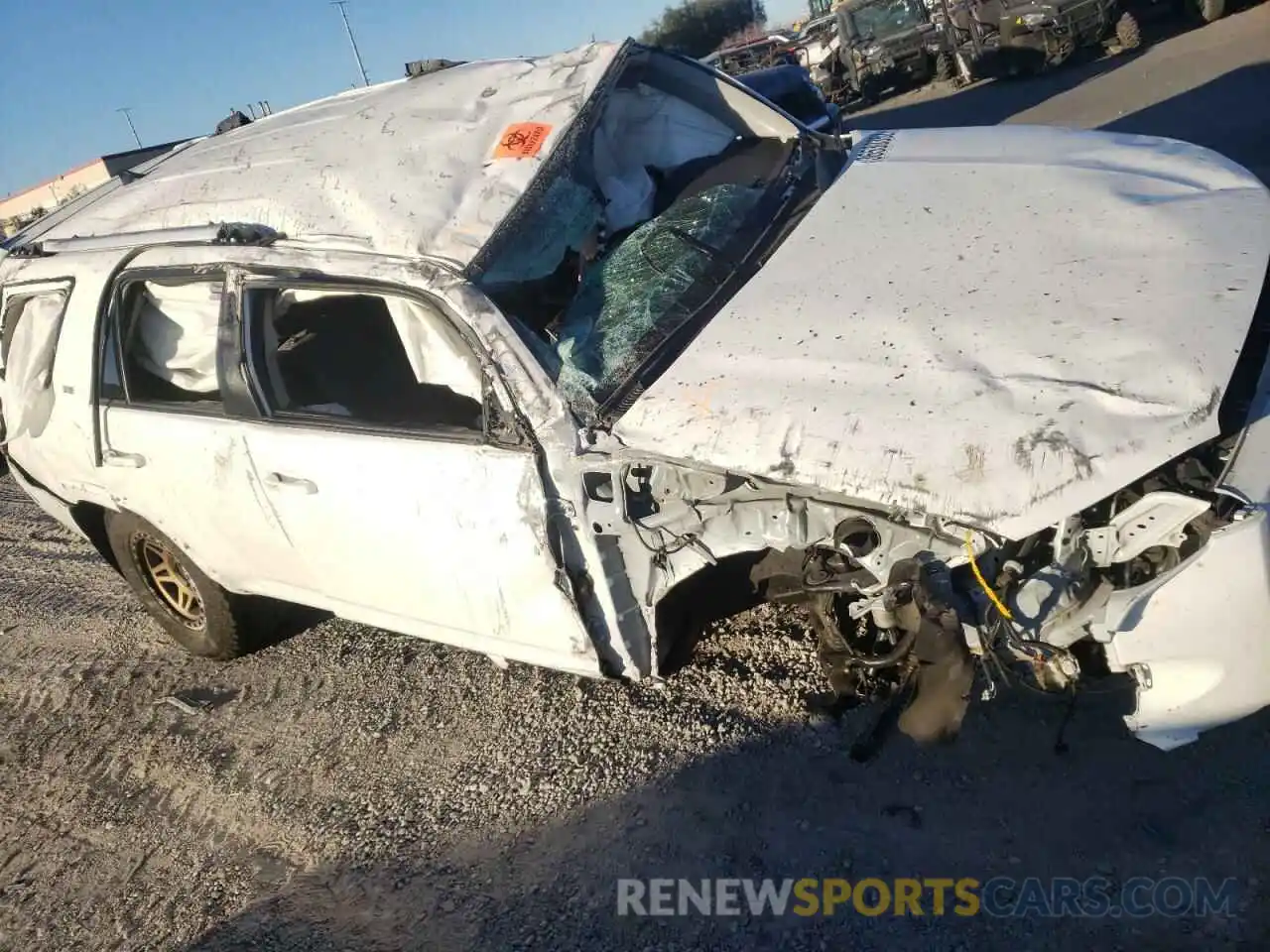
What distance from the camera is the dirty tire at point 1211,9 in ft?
41.6

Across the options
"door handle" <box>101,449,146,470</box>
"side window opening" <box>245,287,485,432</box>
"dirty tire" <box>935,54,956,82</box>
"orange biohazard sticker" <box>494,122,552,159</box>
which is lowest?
"dirty tire" <box>935,54,956,82</box>

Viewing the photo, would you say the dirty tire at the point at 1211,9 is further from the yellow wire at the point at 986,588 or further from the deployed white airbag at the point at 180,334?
the deployed white airbag at the point at 180,334

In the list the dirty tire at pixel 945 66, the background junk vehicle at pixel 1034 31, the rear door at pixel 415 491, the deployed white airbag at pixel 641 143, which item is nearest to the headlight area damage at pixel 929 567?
the rear door at pixel 415 491

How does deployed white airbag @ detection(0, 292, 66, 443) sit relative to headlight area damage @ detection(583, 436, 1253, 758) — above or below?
above

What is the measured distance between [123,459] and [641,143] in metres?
2.33

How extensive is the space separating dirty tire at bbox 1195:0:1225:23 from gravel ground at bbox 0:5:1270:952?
13.7m

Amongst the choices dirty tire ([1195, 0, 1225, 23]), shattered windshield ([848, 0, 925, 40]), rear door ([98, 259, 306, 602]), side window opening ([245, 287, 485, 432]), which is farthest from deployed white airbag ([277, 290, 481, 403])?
shattered windshield ([848, 0, 925, 40])

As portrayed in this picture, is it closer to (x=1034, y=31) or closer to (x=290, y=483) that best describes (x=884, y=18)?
(x=1034, y=31)

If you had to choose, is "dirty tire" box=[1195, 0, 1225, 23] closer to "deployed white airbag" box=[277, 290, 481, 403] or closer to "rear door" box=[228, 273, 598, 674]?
"rear door" box=[228, 273, 598, 674]

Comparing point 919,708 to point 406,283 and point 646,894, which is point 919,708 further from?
point 406,283

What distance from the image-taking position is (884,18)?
15.6m

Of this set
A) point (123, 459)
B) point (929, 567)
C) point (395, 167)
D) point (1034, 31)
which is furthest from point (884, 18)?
point (929, 567)

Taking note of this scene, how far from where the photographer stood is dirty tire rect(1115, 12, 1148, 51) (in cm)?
1281

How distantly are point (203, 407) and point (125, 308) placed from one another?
0.56 m
